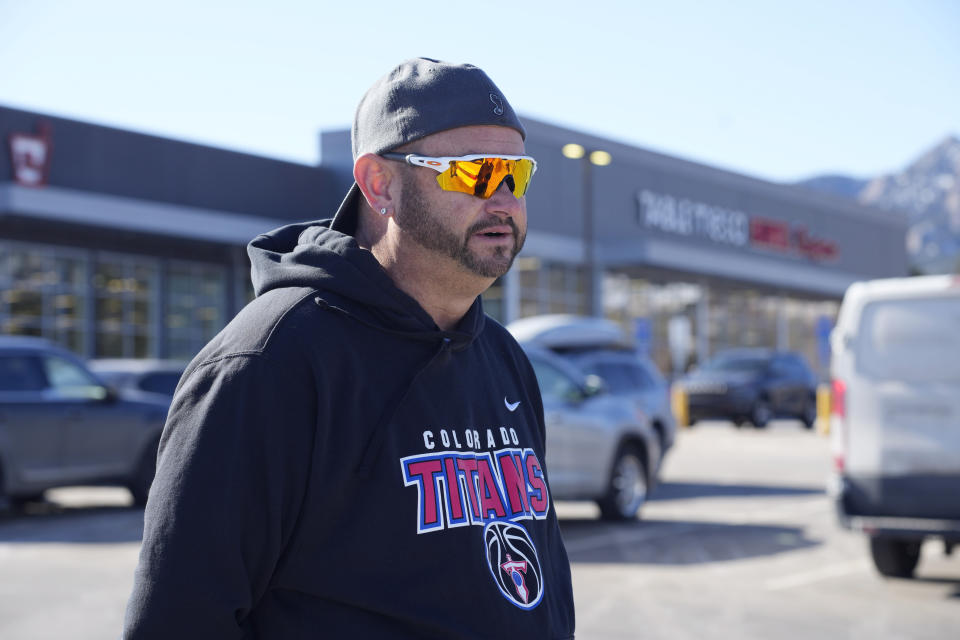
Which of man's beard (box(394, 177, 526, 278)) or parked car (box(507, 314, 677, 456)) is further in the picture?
parked car (box(507, 314, 677, 456))

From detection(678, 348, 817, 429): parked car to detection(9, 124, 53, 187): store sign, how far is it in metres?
14.9

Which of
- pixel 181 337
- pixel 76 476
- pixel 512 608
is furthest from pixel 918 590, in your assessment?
pixel 181 337

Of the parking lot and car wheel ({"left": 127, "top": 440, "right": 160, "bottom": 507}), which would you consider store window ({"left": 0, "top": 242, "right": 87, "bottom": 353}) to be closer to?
the parking lot

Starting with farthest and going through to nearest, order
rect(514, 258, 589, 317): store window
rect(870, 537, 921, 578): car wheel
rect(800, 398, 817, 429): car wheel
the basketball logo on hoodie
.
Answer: rect(514, 258, 589, 317): store window
rect(800, 398, 817, 429): car wheel
rect(870, 537, 921, 578): car wheel
the basketball logo on hoodie

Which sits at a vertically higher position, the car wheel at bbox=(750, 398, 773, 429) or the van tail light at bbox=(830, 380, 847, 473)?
the van tail light at bbox=(830, 380, 847, 473)

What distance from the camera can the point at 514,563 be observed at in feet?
7.34

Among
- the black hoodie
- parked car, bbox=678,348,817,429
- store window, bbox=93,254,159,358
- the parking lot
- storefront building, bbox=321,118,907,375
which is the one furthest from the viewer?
storefront building, bbox=321,118,907,375

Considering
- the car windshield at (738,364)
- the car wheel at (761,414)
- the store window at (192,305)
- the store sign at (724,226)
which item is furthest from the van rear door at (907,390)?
the store sign at (724,226)

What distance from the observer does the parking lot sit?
7.14 meters

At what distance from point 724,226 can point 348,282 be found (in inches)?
1569

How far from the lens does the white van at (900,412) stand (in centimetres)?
801

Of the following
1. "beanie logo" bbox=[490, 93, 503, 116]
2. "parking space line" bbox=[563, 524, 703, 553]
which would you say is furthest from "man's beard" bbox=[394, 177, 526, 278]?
"parking space line" bbox=[563, 524, 703, 553]

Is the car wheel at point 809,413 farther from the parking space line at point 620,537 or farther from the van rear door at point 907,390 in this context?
the van rear door at point 907,390

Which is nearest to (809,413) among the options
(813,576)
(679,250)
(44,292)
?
(679,250)
